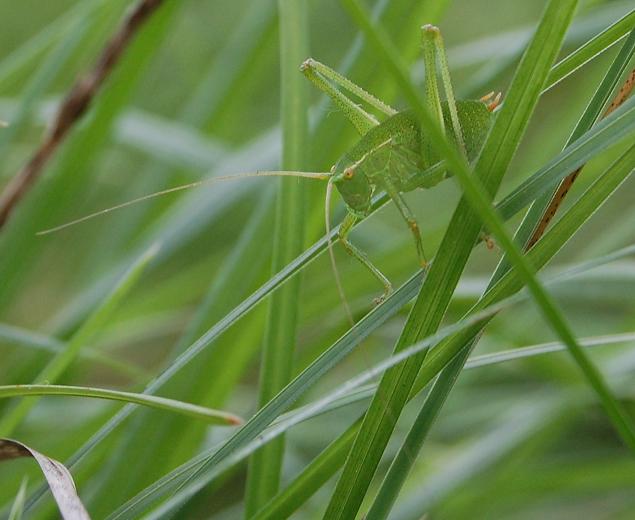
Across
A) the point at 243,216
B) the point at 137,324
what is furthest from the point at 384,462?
the point at 243,216

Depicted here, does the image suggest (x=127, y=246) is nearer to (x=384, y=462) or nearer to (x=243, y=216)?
(x=384, y=462)

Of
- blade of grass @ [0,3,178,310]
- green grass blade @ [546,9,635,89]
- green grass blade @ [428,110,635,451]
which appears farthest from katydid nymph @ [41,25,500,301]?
blade of grass @ [0,3,178,310]

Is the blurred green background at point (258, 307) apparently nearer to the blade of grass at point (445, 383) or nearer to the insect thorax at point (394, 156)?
the insect thorax at point (394, 156)

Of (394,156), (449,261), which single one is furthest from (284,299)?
(449,261)

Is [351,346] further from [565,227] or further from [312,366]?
[565,227]

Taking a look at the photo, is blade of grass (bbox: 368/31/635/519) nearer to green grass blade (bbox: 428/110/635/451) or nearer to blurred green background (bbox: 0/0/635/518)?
green grass blade (bbox: 428/110/635/451)

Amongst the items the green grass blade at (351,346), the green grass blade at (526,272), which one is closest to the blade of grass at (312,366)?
the green grass blade at (351,346)
